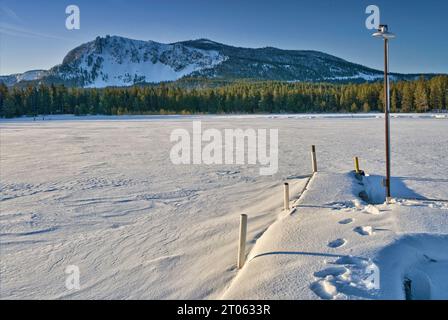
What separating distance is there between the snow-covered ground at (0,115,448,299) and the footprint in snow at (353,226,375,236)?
0.12ft

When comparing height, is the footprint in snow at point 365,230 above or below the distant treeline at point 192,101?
below

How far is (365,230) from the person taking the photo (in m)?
7.61

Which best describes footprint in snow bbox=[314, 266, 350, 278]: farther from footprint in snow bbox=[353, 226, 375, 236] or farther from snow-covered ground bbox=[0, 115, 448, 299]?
footprint in snow bbox=[353, 226, 375, 236]

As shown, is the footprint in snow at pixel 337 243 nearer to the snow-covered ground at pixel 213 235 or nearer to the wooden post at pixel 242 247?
the snow-covered ground at pixel 213 235

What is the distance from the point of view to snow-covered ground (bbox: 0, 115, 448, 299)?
20.0ft

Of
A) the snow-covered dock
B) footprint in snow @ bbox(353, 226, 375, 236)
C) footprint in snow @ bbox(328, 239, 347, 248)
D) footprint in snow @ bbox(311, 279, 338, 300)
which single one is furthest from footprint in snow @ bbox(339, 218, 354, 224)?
footprint in snow @ bbox(311, 279, 338, 300)

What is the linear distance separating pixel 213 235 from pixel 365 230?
3.45 meters

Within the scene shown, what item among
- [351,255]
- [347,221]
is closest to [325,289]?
[351,255]

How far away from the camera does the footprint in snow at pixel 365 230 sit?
743 cm

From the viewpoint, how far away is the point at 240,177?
15.8m

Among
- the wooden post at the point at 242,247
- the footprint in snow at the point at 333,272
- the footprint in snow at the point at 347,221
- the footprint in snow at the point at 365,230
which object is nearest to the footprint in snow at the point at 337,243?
the footprint in snow at the point at 365,230

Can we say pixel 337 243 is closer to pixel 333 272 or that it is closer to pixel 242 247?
pixel 333 272

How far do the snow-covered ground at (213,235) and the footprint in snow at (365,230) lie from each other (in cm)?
4
